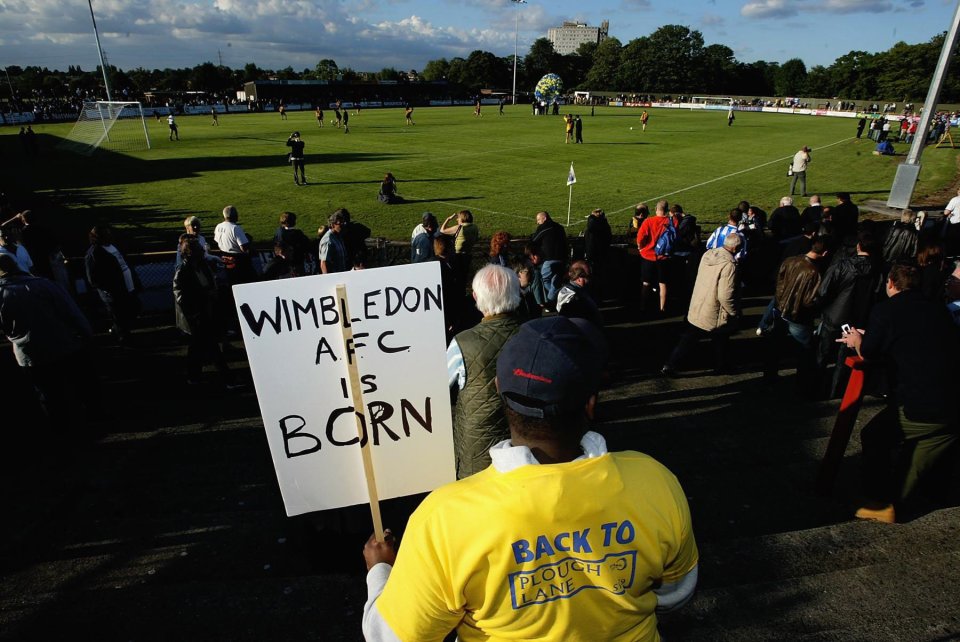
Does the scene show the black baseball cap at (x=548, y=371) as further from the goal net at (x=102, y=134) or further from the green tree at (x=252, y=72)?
the green tree at (x=252, y=72)

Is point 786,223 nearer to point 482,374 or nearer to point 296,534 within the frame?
point 482,374

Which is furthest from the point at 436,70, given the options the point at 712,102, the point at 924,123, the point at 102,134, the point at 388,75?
the point at 924,123

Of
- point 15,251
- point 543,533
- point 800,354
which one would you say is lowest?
point 800,354

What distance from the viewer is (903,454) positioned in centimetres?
420

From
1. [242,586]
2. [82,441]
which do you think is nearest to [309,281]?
[242,586]

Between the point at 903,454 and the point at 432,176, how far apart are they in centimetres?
2064

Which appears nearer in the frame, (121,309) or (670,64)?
(121,309)

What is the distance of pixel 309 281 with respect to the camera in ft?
7.36

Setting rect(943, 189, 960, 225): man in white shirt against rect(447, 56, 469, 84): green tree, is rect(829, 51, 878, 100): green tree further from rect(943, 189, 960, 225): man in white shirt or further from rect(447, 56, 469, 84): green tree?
rect(943, 189, 960, 225): man in white shirt

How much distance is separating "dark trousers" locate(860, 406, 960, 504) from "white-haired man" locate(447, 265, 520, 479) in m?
3.00

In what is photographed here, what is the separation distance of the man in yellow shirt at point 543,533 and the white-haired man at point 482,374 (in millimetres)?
1807

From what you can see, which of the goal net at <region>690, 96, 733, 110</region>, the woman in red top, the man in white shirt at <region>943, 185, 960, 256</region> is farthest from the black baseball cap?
the goal net at <region>690, 96, 733, 110</region>

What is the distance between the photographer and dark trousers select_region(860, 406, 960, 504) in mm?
3994

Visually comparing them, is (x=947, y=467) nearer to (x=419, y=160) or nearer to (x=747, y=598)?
(x=747, y=598)
